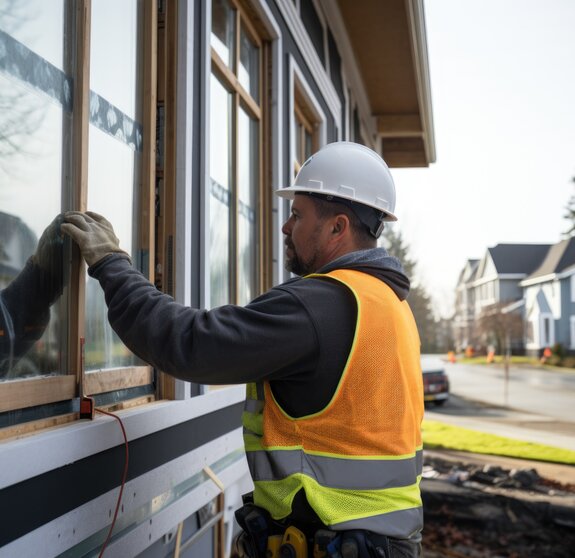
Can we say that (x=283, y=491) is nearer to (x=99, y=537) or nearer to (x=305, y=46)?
(x=99, y=537)

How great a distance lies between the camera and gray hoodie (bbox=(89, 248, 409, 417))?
6.66 ft

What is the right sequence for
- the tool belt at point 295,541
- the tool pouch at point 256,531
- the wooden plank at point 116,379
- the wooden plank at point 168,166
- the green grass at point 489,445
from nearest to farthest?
the tool belt at point 295,541 < the tool pouch at point 256,531 < the wooden plank at point 116,379 < the wooden plank at point 168,166 < the green grass at point 489,445

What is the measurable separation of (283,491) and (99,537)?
64cm

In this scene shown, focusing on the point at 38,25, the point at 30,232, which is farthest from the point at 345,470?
the point at 38,25

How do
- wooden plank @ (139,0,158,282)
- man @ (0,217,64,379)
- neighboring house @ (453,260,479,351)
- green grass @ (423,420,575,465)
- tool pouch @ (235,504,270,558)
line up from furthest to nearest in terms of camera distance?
neighboring house @ (453,260,479,351) < green grass @ (423,420,575,465) < wooden plank @ (139,0,158,282) < tool pouch @ (235,504,270,558) < man @ (0,217,64,379)

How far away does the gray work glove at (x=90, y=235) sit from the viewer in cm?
214

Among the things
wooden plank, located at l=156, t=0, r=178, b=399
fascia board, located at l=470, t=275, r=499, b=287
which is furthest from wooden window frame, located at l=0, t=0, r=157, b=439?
fascia board, located at l=470, t=275, r=499, b=287

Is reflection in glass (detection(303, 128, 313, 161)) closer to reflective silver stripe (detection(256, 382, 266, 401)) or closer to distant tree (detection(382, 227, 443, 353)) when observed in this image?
reflective silver stripe (detection(256, 382, 266, 401))

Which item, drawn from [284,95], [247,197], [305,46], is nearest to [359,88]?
[305,46]

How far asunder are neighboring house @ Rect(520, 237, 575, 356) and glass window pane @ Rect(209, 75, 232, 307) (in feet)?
156

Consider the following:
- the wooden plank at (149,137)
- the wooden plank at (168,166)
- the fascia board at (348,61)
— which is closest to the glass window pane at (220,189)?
the wooden plank at (168,166)

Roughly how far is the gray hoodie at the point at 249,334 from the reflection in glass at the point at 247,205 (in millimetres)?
2178

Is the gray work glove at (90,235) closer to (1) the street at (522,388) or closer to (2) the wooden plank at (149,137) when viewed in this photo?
(2) the wooden plank at (149,137)

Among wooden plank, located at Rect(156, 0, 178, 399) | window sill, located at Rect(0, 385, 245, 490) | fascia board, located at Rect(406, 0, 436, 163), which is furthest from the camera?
fascia board, located at Rect(406, 0, 436, 163)
